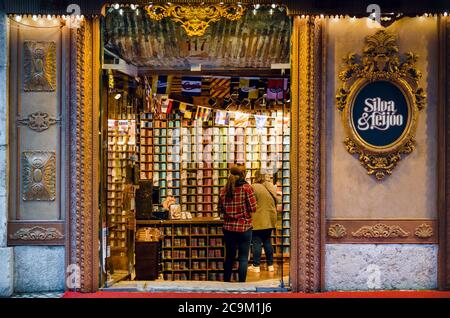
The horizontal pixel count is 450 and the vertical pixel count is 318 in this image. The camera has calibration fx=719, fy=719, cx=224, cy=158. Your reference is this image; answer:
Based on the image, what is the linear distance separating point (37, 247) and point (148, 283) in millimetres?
1559

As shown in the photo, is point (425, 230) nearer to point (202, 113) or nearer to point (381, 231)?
point (381, 231)

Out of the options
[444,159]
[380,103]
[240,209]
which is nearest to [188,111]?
[240,209]

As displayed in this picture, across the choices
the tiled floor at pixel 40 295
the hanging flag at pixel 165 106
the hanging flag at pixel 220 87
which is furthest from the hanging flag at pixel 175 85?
the tiled floor at pixel 40 295

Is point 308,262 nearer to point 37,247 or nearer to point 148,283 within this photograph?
point 148,283

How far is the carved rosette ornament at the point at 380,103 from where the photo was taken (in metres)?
9.23

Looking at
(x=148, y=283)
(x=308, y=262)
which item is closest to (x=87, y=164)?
(x=148, y=283)

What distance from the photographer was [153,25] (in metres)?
10.1

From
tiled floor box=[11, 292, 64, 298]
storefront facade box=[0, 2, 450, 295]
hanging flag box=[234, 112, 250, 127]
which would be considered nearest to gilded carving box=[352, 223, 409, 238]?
storefront facade box=[0, 2, 450, 295]

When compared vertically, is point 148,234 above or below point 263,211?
below

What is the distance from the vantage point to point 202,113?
1355 cm

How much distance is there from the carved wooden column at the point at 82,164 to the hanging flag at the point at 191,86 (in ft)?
11.2

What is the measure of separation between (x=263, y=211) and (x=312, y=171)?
2934 mm

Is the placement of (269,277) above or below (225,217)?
below

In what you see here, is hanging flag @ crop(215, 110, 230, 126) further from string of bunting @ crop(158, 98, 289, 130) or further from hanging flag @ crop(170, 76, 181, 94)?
hanging flag @ crop(170, 76, 181, 94)
